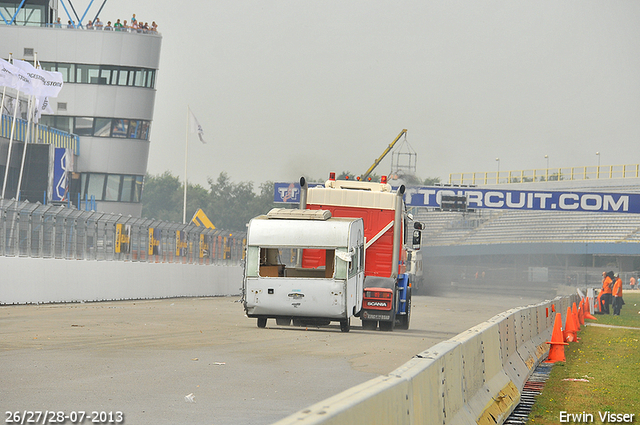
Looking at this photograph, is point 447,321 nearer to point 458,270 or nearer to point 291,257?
point 291,257

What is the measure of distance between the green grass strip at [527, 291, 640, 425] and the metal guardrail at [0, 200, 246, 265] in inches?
636

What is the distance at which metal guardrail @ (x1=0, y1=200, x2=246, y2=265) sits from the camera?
26328 millimetres

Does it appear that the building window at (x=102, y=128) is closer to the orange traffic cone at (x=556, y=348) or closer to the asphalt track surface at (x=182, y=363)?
the asphalt track surface at (x=182, y=363)

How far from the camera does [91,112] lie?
2442 inches

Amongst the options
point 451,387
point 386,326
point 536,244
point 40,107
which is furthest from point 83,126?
point 451,387

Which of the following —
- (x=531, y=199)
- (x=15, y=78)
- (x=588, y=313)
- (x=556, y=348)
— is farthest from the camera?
(x=531, y=199)

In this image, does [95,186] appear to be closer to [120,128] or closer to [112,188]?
[112,188]

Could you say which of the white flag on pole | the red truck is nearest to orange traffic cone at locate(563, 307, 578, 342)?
the red truck

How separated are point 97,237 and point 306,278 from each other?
14171mm

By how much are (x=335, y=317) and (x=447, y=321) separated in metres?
8.97

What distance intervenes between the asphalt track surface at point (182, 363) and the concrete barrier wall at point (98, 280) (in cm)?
262

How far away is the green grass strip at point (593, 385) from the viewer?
9945mm

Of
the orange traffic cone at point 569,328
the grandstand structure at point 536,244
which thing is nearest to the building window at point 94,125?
the grandstand structure at point 536,244

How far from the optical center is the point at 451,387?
7047 mm
